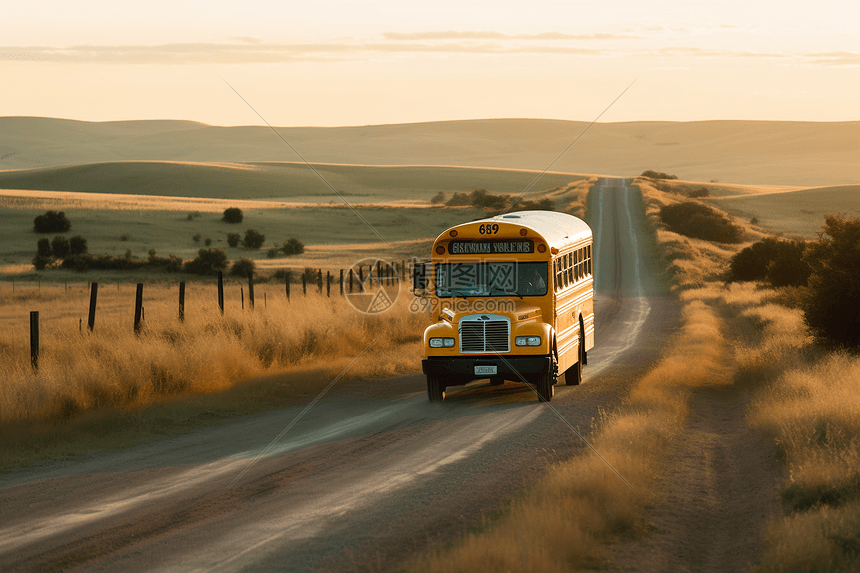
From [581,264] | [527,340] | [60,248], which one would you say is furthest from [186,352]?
[60,248]

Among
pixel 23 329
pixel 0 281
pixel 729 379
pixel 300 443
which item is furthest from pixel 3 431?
pixel 0 281

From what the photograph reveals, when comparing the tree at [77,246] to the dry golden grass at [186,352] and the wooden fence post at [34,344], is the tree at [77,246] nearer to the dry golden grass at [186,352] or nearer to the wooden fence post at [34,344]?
the dry golden grass at [186,352]

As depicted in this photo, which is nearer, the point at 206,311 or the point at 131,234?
the point at 206,311

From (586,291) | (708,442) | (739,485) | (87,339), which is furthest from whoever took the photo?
(586,291)

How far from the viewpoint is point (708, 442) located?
12328 millimetres

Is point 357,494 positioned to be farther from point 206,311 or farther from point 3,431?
point 206,311

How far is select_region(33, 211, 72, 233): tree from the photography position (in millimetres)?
61438

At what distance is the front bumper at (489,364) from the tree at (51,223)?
54.6 m

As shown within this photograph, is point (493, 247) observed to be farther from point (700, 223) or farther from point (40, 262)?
point (700, 223)

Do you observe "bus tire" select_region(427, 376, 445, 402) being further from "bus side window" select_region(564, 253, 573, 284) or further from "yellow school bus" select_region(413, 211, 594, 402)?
"bus side window" select_region(564, 253, 573, 284)

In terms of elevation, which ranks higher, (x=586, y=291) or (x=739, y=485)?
(x=586, y=291)

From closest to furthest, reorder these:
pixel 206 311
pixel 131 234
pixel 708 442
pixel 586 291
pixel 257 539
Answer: pixel 257 539, pixel 708 442, pixel 586 291, pixel 206 311, pixel 131 234

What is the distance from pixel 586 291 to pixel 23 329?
52.0ft

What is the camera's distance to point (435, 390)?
15.4m
